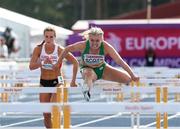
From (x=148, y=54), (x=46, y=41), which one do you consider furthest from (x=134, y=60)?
(x=46, y=41)

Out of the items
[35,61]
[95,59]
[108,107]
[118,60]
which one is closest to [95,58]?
[95,59]

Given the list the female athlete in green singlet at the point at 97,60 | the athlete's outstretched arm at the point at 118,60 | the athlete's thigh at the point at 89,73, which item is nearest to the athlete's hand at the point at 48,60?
the female athlete in green singlet at the point at 97,60

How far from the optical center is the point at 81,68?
11.8 m

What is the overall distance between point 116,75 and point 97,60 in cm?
35

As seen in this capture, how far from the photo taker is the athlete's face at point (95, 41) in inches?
449

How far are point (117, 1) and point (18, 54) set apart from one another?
185 feet

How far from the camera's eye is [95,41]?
11453 mm

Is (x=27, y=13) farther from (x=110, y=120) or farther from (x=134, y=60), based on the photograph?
(x=110, y=120)

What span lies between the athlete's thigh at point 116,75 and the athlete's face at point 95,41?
0.40 m

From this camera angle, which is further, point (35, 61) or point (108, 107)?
point (35, 61)

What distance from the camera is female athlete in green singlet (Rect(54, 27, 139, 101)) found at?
1147cm

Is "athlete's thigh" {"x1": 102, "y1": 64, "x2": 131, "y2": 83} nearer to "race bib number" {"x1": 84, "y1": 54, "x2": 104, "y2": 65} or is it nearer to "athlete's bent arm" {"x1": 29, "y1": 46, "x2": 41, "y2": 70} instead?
"race bib number" {"x1": 84, "y1": 54, "x2": 104, "y2": 65}

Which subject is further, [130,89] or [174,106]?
[130,89]

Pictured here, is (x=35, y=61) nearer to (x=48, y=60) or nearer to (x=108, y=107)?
(x=48, y=60)
